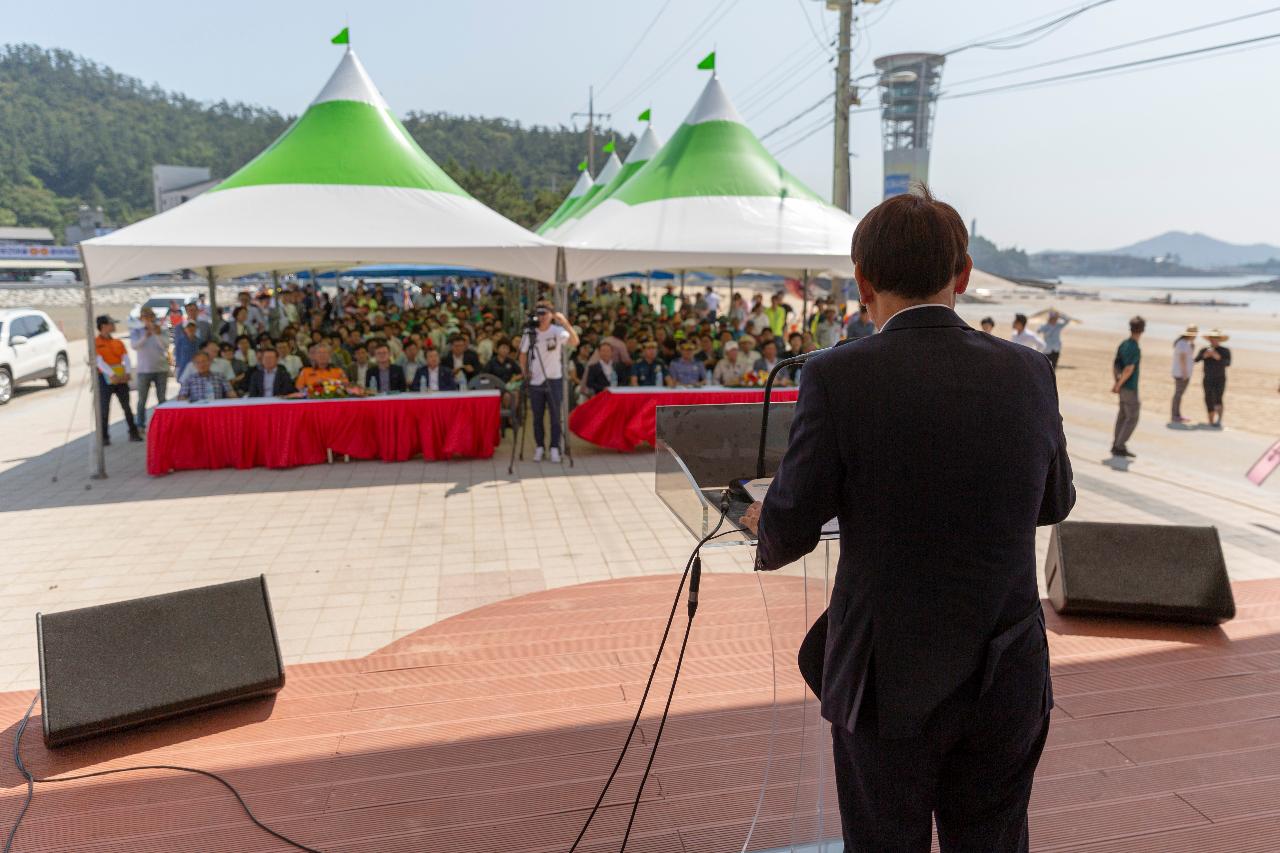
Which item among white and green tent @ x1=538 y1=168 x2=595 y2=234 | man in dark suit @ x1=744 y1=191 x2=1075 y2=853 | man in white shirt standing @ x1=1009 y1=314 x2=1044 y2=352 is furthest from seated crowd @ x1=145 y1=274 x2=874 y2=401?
white and green tent @ x1=538 y1=168 x2=595 y2=234

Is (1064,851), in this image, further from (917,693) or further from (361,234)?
(361,234)

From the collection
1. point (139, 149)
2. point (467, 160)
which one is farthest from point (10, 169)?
point (467, 160)

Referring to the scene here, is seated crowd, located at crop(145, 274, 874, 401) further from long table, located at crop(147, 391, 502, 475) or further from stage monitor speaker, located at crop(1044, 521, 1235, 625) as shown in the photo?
stage monitor speaker, located at crop(1044, 521, 1235, 625)

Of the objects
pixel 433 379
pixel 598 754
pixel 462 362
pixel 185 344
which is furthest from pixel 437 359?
pixel 598 754

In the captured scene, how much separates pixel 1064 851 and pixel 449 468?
7934mm

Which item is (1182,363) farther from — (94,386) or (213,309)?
(213,309)

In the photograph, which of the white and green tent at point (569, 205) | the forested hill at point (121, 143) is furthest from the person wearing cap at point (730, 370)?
the forested hill at point (121, 143)

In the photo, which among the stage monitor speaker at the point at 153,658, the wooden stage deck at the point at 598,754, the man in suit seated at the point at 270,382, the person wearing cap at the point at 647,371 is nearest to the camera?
the wooden stage deck at the point at 598,754

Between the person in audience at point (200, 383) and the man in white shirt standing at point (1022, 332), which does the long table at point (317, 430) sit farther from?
the man in white shirt standing at point (1022, 332)

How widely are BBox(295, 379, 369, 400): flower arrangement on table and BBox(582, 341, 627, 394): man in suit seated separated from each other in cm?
273

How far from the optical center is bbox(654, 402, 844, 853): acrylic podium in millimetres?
2537

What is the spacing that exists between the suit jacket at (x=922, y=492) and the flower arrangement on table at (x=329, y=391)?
29.5 feet

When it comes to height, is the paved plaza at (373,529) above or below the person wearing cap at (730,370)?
below

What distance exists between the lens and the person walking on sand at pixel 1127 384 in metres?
10.1
